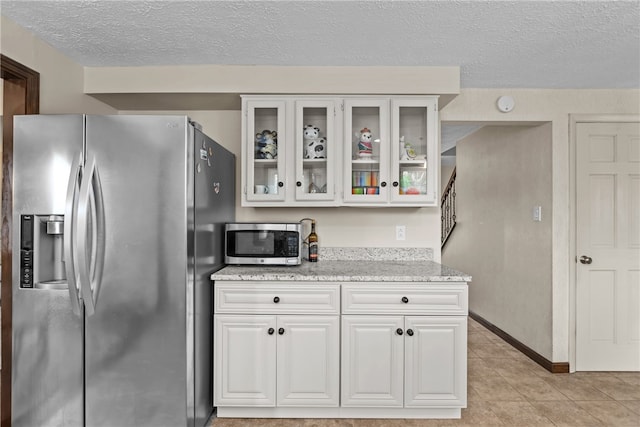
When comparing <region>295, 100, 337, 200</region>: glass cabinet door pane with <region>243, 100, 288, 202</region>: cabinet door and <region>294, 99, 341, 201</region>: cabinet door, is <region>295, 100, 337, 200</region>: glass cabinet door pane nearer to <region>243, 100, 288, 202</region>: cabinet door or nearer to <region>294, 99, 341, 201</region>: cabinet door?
<region>294, 99, 341, 201</region>: cabinet door

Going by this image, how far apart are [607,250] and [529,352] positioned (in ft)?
3.63

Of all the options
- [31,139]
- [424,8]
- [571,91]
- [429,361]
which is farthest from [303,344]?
[571,91]

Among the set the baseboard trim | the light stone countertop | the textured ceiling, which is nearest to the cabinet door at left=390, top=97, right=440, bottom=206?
the textured ceiling

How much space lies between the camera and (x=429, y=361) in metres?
2.32

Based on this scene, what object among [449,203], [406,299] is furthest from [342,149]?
[449,203]

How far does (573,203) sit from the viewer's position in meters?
3.20

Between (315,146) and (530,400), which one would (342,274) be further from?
(530,400)

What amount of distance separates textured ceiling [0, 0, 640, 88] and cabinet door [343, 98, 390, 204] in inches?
12.3

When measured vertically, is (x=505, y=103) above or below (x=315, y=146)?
above

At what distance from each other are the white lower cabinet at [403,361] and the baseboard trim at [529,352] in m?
1.36

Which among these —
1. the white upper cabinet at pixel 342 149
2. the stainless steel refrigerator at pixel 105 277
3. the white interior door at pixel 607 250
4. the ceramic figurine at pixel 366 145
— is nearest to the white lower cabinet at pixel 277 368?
the stainless steel refrigerator at pixel 105 277

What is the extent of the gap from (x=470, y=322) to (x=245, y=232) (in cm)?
332

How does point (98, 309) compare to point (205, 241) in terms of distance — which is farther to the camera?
point (205, 241)

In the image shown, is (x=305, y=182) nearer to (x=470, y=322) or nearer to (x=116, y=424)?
(x=116, y=424)
